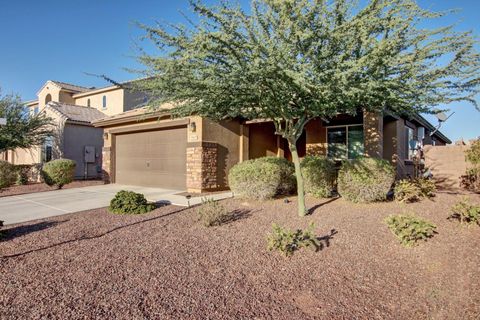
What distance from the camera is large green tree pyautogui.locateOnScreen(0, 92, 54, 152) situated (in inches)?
661

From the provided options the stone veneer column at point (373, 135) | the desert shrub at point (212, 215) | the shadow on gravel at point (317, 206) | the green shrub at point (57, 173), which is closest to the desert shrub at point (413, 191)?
the shadow on gravel at point (317, 206)

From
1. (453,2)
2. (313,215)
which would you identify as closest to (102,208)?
(313,215)

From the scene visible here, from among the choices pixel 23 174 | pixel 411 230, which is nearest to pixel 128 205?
pixel 411 230

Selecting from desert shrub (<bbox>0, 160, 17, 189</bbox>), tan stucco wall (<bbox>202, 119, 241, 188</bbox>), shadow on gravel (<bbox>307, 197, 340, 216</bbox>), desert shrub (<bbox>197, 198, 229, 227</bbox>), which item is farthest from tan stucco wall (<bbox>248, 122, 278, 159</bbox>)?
desert shrub (<bbox>0, 160, 17, 189</bbox>)

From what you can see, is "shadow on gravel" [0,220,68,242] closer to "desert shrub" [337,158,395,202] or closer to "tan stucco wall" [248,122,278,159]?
"desert shrub" [337,158,395,202]

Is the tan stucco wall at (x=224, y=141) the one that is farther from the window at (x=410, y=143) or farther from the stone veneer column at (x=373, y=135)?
the window at (x=410, y=143)

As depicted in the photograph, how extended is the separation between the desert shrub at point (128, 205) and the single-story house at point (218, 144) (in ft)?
9.83

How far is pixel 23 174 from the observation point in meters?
16.2

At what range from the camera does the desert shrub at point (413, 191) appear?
7777 millimetres

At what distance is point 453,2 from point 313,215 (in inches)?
228

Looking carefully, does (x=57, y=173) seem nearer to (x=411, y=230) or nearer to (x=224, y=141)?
(x=224, y=141)

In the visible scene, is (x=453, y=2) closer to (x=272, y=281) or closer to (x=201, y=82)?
(x=201, y=82)

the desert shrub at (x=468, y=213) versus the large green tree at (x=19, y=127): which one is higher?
the large green tree at (x=19, y=127)

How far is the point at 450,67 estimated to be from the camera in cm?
612
